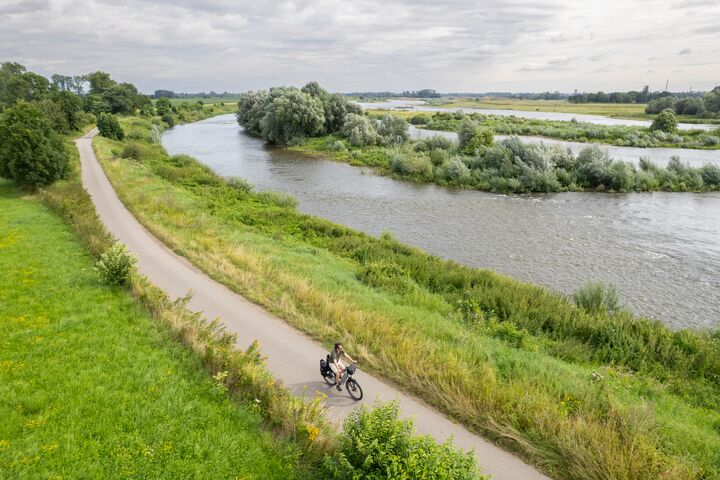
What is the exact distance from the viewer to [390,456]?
22.6 ft

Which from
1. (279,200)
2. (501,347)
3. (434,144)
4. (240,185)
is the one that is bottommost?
(501,347)

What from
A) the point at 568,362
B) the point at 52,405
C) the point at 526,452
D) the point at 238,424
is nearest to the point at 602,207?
the point at 568,362

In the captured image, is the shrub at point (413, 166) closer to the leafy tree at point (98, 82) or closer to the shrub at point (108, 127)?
the shrub at point (108, 127)

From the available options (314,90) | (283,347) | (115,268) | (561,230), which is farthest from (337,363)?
(314,90)

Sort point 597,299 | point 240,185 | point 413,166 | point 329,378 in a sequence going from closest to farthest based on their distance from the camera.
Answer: point 329,378, point 597,299, point 240,185, point 413,166

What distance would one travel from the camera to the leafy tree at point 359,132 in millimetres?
67250

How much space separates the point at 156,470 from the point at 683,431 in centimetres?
1070

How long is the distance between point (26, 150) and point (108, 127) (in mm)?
41174

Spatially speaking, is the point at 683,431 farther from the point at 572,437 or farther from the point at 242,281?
the point at 242,281


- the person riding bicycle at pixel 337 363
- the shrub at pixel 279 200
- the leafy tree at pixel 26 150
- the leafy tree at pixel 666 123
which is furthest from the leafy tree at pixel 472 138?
the person riding bicycle at pixel 337 363

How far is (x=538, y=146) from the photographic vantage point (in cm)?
4375

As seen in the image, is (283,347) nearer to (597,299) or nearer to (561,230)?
(597,299)

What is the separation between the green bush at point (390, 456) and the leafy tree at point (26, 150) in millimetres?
35017

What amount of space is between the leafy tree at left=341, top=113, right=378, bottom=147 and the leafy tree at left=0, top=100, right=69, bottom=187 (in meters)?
42.0
